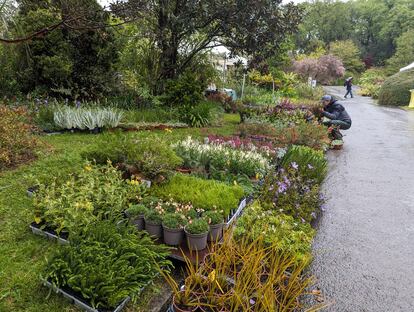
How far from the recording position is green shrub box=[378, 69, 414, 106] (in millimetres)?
21891

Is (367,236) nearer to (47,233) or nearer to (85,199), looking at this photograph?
(85,199)

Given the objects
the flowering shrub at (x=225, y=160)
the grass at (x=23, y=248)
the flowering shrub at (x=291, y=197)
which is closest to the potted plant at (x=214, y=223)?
the grass at (x=23, y=248)

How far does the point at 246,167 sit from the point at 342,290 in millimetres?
2251

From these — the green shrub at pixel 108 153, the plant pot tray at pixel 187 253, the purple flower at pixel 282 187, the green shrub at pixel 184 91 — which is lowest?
the plant pot tray at pixel 187 253

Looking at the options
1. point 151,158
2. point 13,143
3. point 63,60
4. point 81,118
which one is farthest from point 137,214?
point 63,60

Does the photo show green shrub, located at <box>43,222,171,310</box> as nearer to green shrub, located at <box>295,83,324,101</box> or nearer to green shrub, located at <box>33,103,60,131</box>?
green shrub, located at <box>33,103,60,131</box>

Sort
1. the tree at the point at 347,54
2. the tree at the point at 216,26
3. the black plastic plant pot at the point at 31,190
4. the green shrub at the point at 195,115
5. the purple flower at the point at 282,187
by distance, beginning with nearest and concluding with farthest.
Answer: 1. the black plastic plant pot at the point at 31,190
2. the purple flower at the point at 282,187
3. the tree at the point at 216,26
4. the green shrub at the point at 195,115
5. the tree at the point at 347,54

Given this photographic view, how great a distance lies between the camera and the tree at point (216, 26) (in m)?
8.45

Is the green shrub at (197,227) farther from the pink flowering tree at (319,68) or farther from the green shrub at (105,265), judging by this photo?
the pink flowering tree at (319,68)

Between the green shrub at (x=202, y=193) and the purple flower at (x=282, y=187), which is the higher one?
the green shrub at (x=202, y=193)

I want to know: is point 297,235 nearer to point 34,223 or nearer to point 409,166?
point 34,223

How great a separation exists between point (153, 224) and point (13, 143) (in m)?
2.98

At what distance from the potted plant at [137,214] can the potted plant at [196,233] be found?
49 centimetres

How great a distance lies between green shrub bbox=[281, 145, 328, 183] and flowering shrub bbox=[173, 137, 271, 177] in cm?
41
